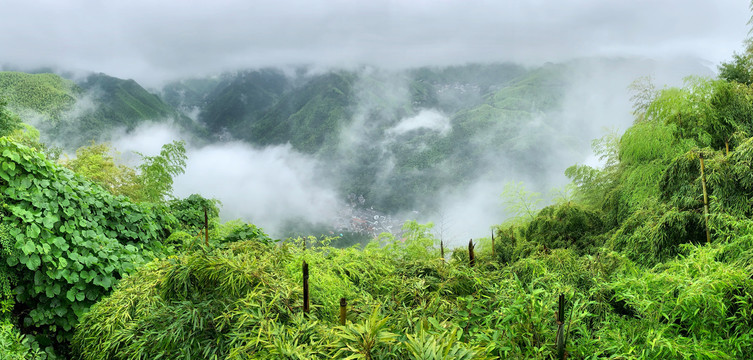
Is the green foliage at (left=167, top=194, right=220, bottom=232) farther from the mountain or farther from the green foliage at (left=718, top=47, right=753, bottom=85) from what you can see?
the mountain

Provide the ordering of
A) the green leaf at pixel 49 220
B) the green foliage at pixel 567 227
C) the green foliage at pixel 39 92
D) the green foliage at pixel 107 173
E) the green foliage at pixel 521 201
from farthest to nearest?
the green foliage at pixel 39 92
the green foliage at pixel 107 173
the green foliage at pixel 521 201
the green foliage at pixel 567 227
the green leaf at pixel 49 220

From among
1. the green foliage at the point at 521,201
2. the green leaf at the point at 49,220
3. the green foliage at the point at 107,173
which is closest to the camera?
the green leaf at the point at 49,220

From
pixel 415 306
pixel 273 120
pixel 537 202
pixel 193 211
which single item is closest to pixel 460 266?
pixel 415 306

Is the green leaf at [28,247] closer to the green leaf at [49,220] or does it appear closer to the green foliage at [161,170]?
the green leaf at [49,220]

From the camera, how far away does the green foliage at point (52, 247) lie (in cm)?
321

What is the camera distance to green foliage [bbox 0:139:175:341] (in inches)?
126

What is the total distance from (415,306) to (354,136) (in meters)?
118

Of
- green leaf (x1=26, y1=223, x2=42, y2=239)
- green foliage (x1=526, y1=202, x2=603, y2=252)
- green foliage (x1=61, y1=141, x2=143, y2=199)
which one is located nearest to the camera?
green leaf (x1=26, y1=223, x2=42, y2=239)

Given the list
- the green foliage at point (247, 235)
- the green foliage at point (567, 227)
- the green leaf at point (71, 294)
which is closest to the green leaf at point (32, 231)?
the green leaf at point (71, 294)

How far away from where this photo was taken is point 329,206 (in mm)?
Result: 86812

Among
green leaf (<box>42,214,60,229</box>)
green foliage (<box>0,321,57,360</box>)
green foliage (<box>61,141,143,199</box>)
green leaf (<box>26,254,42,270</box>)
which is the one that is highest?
green foliage (<box>61,141,143,199</box>)

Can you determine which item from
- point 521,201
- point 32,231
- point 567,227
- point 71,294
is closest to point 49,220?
point 32,231

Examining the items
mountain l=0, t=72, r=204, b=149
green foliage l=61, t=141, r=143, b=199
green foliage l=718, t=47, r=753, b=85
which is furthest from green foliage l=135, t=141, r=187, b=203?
mountain l=0, t=72, r=204, b=149

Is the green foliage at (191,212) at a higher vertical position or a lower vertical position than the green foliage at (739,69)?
lower
